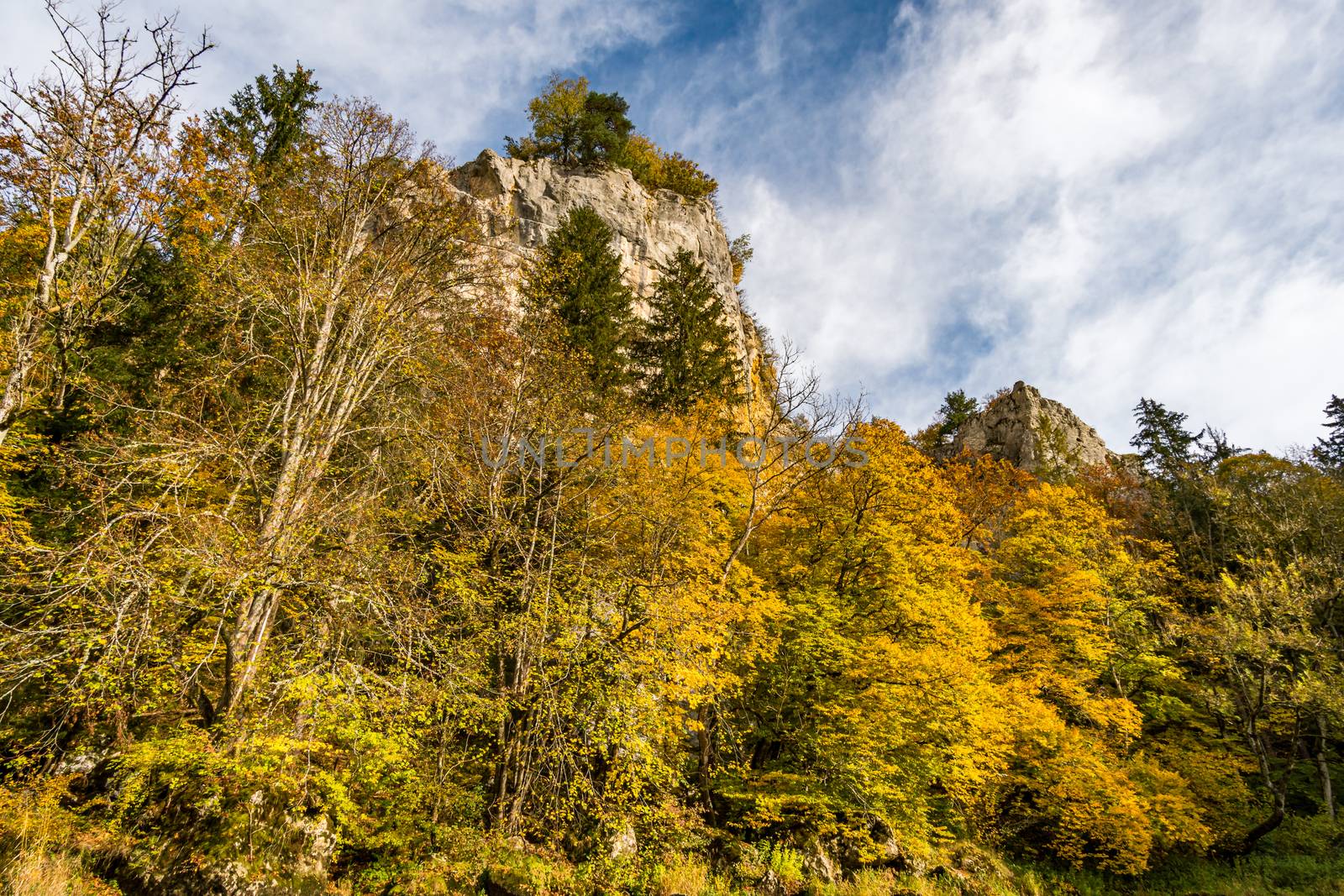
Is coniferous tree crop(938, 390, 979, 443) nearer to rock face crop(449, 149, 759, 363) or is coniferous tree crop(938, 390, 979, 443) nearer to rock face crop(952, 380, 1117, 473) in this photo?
rock face crop(952, 380, 1117, 473)

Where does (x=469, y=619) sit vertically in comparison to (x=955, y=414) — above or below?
below

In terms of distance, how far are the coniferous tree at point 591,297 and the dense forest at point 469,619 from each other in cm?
27

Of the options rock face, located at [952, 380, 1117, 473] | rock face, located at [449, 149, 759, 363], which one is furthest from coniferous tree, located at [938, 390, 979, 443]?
rock face, located at [449, 149, 759, 363]

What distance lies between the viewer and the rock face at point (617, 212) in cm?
3089

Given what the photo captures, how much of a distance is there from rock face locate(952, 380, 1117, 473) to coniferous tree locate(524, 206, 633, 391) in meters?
30.0

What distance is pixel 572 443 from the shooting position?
13.1m

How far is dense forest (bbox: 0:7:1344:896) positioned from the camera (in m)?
7.25

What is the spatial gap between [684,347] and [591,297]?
4583mm

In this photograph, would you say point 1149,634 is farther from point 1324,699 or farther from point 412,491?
point 412,491

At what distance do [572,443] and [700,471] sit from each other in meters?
3.92

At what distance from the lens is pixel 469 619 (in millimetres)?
9992

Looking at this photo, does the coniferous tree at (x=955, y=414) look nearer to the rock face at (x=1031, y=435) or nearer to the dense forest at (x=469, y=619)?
the rock face at (x=1031, y=435)

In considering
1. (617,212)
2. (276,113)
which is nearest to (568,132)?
(617,212)

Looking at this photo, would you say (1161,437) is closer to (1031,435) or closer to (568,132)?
(1031,435)
